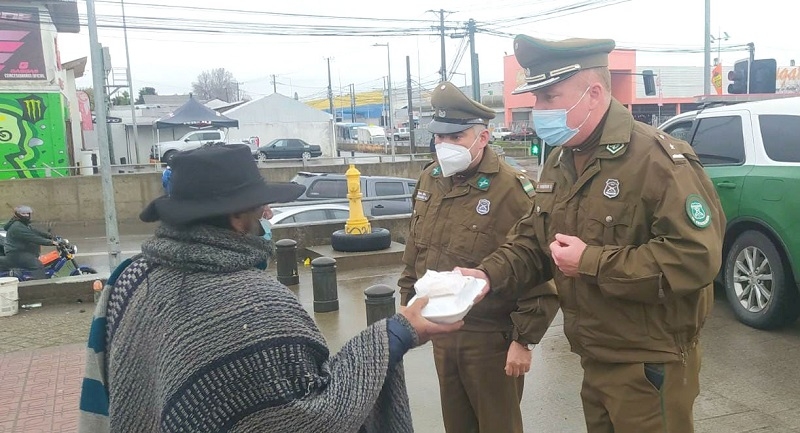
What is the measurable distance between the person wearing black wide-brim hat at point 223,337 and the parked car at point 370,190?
11652 millimetres

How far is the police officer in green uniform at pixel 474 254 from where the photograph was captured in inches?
127

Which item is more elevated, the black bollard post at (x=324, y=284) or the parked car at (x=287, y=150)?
the parked car at (x=287, y=150)

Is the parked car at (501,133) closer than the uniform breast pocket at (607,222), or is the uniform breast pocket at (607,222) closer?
the uniform breast pocket at (607,222)

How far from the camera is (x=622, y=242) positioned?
2.47m

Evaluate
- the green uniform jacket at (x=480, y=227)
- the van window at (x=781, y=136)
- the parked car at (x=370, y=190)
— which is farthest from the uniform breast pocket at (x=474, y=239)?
the parked car at (x=370, y=190)

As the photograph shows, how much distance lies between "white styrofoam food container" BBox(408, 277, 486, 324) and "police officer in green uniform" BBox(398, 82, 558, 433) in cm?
64

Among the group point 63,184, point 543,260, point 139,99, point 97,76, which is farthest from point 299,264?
point 139,99

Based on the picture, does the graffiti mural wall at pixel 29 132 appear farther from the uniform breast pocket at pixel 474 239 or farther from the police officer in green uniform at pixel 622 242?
the police officer in green uniform at pixel 622 242

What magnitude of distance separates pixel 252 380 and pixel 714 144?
20.5 ft

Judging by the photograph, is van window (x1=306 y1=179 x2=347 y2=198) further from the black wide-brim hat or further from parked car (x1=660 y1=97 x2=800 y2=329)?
the black wide-brim hat

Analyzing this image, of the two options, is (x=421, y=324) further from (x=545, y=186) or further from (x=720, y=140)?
(x=720, y=140)

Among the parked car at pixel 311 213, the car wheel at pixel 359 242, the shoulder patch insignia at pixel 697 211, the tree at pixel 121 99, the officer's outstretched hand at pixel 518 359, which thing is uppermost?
the tree at pixel 121 99

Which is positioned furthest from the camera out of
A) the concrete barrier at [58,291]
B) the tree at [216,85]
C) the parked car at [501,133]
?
the tree at [216,85]

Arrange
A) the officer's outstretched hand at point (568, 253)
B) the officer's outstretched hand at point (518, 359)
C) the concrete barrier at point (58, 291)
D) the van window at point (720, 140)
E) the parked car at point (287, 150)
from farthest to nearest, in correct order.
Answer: the parked car at point (287, 150)
the concrete barrier at point (58, 291)
the van window at point (720, 140)
the officer's outstretched hand at point (518, 359)
the officer's outstretched hand at point (568, 253)
